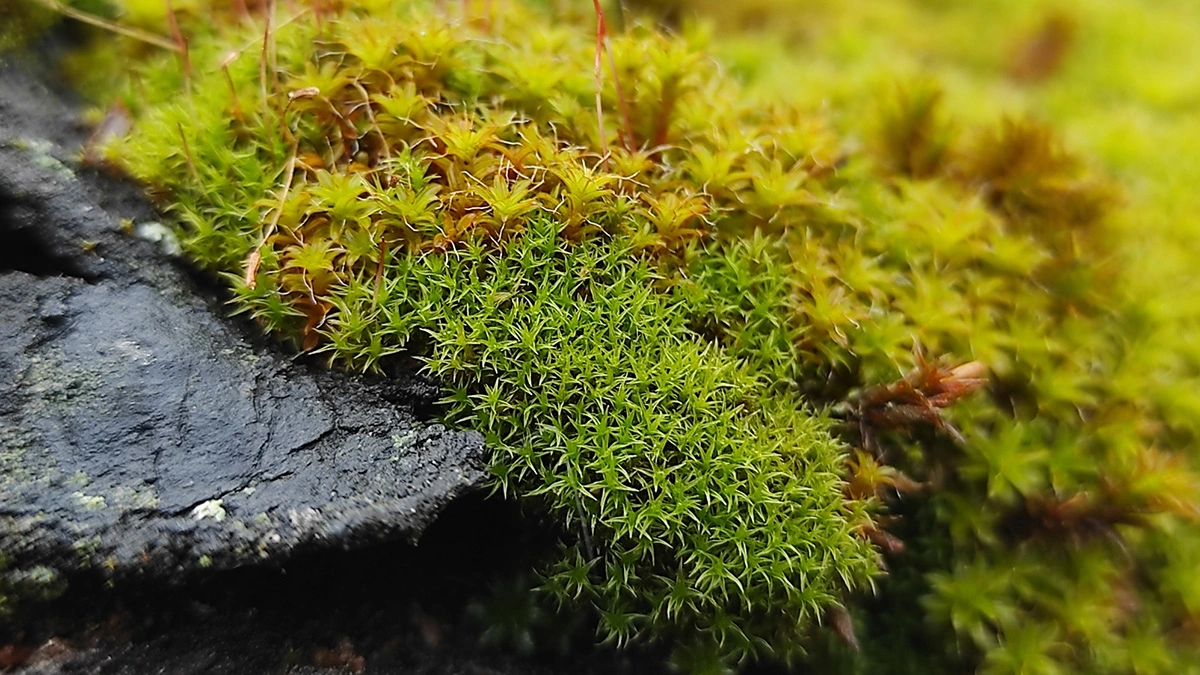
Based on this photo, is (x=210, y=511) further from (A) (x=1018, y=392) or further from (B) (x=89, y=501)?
(A) (x=1018, y=392)

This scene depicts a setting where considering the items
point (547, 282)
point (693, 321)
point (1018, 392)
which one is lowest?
point (1018, 392)

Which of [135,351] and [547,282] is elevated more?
[547,282]

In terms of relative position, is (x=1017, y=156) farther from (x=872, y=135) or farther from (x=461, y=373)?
(x=461, y=373)

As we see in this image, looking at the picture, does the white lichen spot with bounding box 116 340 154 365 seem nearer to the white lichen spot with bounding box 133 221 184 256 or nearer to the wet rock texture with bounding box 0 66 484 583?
the wet rock texture with bounding box 0 66 484 583

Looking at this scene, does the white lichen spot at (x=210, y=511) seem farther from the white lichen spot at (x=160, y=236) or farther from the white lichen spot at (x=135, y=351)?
the white lichen spot at (x=160, y=236)

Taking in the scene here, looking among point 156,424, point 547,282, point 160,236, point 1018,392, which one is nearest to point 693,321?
point 547,282

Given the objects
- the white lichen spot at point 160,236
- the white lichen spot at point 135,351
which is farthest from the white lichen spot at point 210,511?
the white lichen spot at point 160,236
